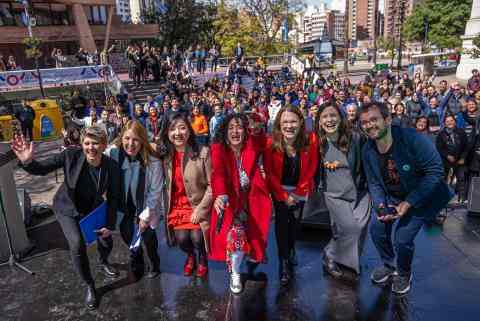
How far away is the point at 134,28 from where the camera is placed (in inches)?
1388

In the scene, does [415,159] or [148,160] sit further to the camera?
[148,160]

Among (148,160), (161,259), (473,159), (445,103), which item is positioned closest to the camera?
(148,160)

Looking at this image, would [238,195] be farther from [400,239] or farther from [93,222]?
[400,239]

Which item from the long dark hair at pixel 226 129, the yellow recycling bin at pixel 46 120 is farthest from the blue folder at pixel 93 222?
the yellow recycling bin at pixel 46 120

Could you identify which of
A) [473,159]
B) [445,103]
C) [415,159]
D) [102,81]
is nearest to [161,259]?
[415,159]

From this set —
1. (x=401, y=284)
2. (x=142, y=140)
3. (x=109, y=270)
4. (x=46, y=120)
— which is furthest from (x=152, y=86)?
(x=401, y=284)

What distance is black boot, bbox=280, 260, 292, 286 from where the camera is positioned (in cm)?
366

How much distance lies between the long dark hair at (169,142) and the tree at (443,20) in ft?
137

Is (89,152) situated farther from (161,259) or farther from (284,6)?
(284,6)

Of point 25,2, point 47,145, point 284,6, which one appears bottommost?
point 47,145

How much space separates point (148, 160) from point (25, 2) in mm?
17228

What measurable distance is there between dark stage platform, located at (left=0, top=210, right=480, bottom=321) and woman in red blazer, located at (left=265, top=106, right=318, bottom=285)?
0.58m

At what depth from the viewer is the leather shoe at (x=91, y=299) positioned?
3443 mm

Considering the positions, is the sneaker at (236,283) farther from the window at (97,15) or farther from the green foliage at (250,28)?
the window at (97,15)
